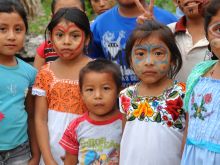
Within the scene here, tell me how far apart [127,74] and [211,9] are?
990 mm

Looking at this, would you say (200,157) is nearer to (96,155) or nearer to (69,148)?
(96,155)

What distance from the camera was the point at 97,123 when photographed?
2.82 m

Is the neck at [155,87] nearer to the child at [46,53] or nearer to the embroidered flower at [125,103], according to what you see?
the embroidered flower at [125,103]

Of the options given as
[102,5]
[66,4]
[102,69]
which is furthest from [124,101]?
[102,5]

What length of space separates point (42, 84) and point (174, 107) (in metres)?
0.98

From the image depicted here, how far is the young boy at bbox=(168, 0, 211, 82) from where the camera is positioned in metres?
2.91

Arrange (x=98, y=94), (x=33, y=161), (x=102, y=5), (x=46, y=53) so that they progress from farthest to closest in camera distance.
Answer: (x=102, y=5) < (x=46, y=53) < (x=33, y=161) < (x=98, y=94)

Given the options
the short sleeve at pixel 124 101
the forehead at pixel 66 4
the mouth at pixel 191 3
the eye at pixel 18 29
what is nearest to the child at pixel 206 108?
the short sleeve at pixel 124 101

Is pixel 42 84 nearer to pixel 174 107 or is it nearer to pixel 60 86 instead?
pixel 60 86

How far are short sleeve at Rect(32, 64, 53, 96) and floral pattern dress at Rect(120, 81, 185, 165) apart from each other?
685 millimetres

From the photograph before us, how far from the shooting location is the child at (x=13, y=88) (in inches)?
114

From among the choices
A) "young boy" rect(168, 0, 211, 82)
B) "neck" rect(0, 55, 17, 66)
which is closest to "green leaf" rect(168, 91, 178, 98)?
"young boy" rect(168, 0, 211, 82)

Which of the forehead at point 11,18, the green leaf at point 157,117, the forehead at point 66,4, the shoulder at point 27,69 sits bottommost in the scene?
the green leaf at point 157,117

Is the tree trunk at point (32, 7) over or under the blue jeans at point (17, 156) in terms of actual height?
over
